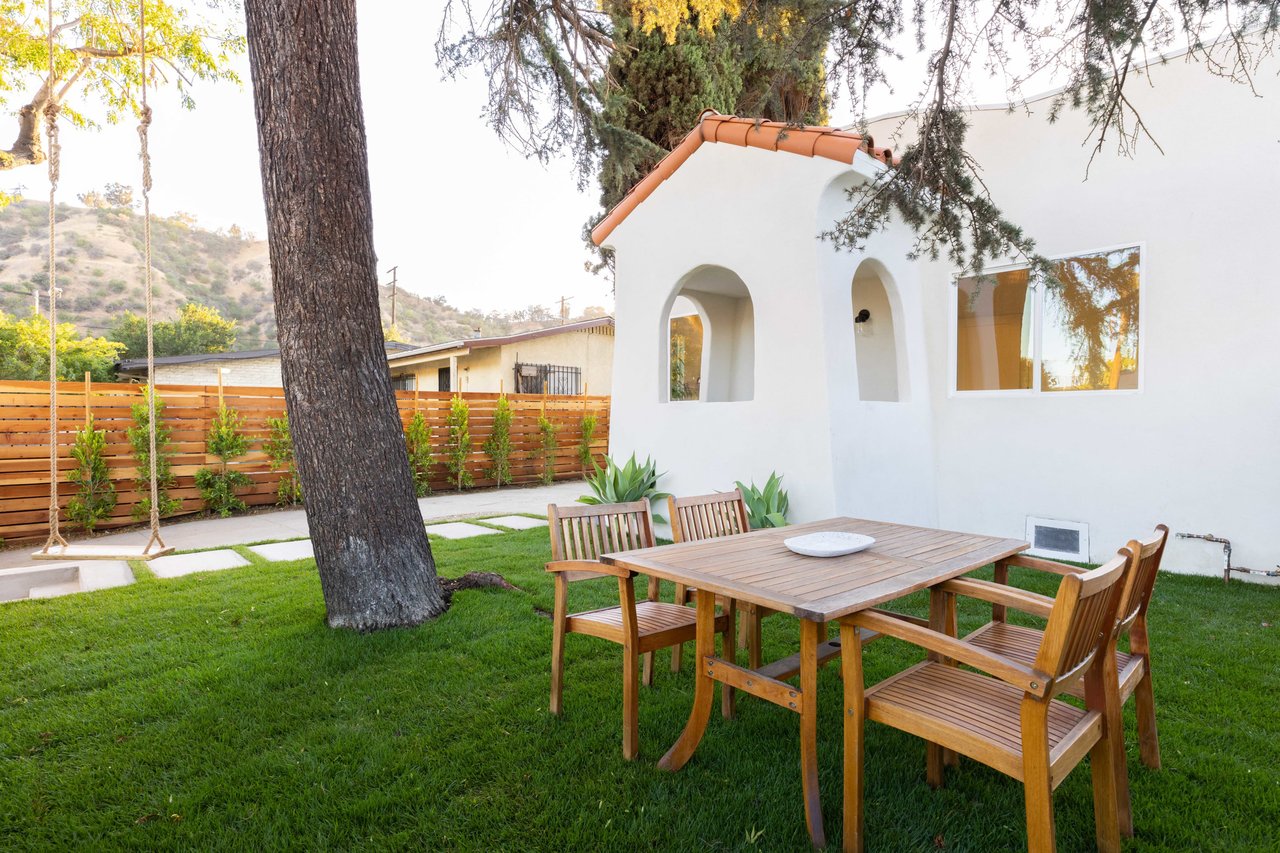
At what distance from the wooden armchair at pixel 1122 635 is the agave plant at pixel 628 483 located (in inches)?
149

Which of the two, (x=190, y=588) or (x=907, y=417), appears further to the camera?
(x=907, y=417)

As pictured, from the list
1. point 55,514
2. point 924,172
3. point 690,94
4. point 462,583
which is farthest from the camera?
point 690,94

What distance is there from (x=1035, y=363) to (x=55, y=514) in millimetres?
8545

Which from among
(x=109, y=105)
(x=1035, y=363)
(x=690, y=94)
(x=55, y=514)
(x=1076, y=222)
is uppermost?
(x=690, y=94)

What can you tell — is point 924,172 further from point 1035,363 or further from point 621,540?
point 1035,363

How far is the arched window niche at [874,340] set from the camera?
663 cm

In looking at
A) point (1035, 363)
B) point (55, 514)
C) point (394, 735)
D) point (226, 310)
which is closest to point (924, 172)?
point (1035, 363)

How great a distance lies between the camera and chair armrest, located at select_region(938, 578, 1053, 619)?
2.04 metres

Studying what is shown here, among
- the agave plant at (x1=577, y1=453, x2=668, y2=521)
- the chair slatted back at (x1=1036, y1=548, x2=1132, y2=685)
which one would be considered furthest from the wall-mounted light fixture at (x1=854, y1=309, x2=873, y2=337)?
the chair slatted back at (x1=1036, y1=548, x2=1132, y2=685)

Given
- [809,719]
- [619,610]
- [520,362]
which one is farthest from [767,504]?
[520,362]

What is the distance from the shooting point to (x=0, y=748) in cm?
246

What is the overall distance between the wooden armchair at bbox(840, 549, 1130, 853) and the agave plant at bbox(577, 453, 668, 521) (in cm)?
412

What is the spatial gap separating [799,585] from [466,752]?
4.77 ft

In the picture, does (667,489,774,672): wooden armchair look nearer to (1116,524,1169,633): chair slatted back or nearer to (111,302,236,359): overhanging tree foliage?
(1116,524,1169,633): chair slatted back
